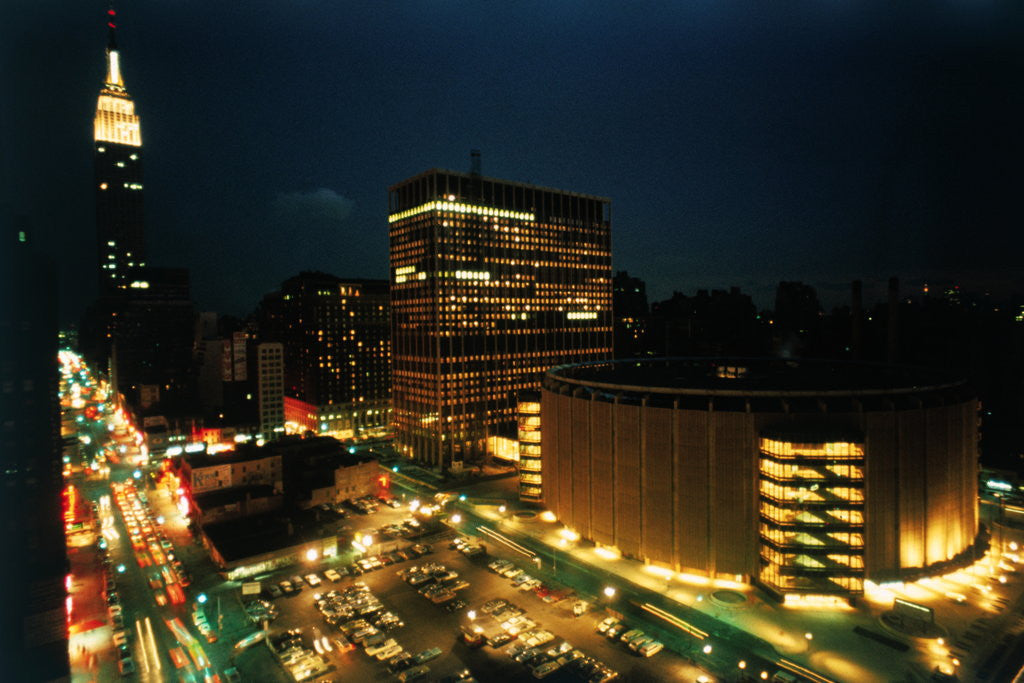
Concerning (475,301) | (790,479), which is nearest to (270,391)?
(475,301)

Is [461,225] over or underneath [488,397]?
over

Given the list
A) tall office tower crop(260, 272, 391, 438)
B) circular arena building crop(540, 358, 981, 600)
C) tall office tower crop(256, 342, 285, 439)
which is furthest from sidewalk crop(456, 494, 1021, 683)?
tall office tower crop(256, 342, 285, 439)

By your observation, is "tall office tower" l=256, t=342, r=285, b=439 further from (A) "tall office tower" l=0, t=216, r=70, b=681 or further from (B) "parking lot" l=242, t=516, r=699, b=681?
(A) "tall office tower" l=0, t=216, r=70, b=681

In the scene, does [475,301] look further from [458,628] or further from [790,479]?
[790,479]

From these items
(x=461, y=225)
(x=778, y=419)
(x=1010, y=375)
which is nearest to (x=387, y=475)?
(x=461, y=225)

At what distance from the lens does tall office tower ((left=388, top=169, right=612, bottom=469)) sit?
104 meters

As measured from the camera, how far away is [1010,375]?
352 ft

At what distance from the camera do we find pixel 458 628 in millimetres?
49188

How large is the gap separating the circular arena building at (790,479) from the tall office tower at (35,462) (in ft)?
170

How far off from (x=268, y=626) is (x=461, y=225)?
247 ft

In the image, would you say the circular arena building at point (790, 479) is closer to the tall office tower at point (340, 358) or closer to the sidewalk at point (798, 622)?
the sidewalk at point (798, 622)

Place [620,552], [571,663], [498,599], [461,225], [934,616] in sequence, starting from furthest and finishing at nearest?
[461,225] < [620,552] < [498,599] < [934,616] < [571,663]

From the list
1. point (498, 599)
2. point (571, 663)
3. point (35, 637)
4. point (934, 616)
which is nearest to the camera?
point (35, 637)

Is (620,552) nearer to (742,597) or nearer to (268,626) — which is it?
(742,597)
